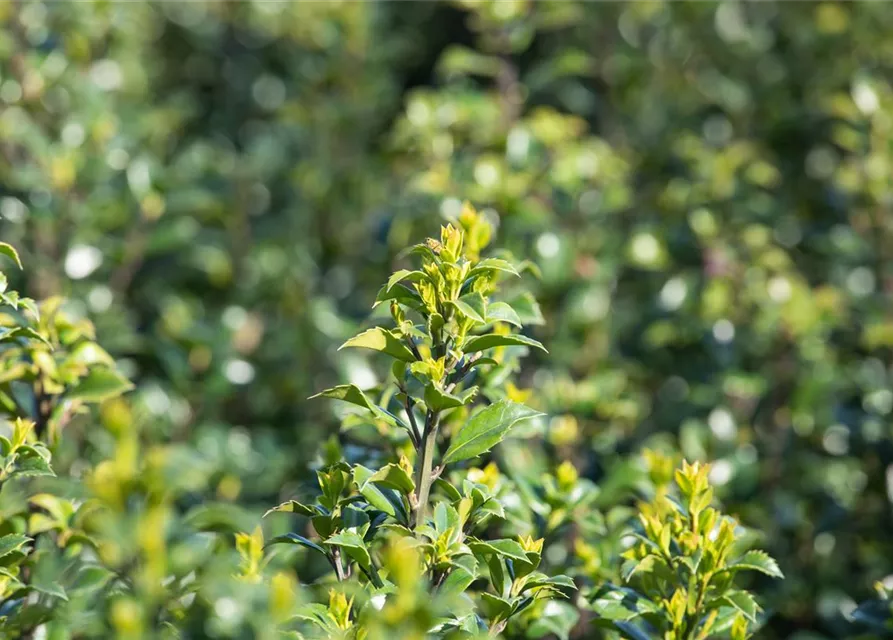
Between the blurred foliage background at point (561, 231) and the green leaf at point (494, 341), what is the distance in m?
0.55

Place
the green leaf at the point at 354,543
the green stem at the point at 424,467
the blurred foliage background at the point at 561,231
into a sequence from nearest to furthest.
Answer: the green leaf at the point at 354,543 → the green stem at the point at 424,467 → the blurred foliage background at the point at 561,231

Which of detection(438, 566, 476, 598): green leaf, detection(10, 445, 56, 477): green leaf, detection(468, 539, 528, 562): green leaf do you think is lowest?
detection(438, 566, 476, 598): green leaf

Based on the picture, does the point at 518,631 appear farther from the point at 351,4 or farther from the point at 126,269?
the point at 351,4

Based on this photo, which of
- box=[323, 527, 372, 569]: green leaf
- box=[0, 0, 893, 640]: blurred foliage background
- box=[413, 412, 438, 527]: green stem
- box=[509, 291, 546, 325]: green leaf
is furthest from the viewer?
box=[0, 0, 893, 640]: blurred foliage background

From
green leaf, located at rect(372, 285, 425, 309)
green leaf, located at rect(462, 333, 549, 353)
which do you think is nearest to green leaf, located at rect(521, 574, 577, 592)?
green leaf, located at rect(462, 333, 549, 353)

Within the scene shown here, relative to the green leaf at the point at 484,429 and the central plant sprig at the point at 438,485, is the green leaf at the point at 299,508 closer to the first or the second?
the central plant sprig at the point at 438,485

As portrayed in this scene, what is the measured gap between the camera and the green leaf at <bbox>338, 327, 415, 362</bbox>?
1387 mm

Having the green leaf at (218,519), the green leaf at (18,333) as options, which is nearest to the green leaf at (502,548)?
the green leaf at (218,519)

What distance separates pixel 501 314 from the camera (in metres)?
1.42

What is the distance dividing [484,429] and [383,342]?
21cm

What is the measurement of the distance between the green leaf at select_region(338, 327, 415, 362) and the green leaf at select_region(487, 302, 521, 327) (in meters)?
0.13

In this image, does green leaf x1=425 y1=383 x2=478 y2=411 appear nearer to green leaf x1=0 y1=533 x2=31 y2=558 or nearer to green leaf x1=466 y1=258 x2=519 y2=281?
green leaf x1=466 y1=258 x2=519 y2=281

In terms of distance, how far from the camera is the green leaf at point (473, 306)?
1.35m

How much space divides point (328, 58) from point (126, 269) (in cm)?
117
